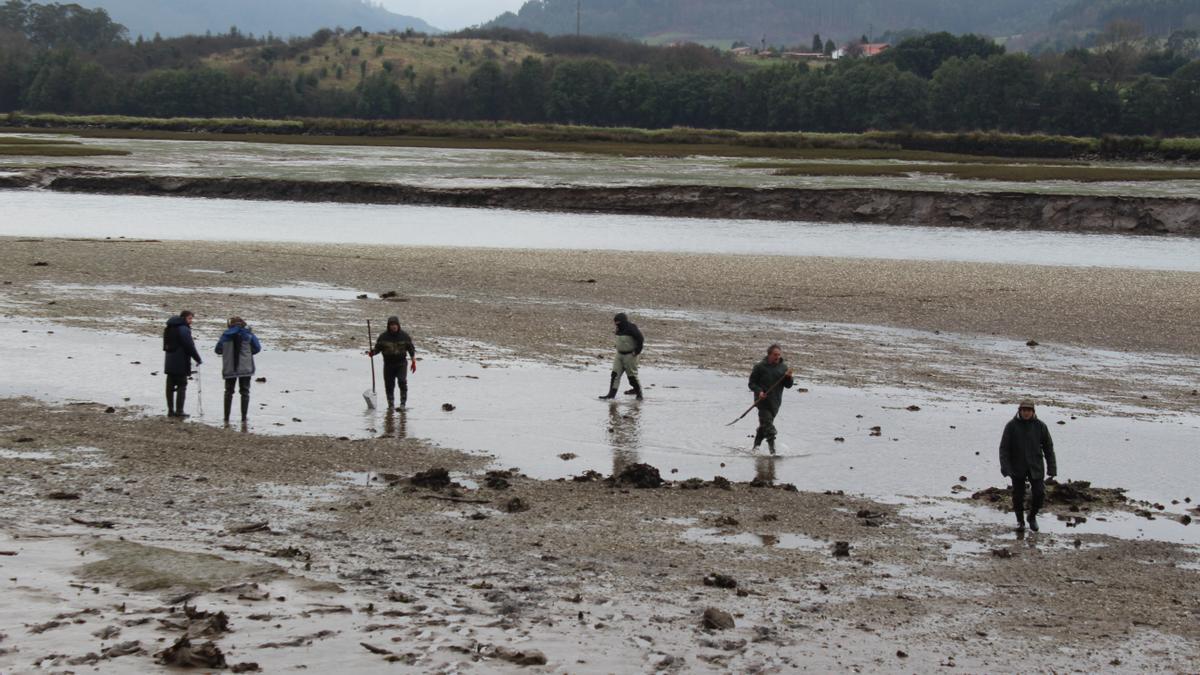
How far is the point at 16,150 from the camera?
81.2 meters

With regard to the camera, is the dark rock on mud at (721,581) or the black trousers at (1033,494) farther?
the black trousers at (1033,494)

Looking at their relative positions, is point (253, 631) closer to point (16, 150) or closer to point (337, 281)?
point (337, 281)

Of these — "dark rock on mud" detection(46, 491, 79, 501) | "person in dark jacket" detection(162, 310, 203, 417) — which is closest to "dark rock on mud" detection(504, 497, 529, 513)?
"dark rock on mud" detection(46, 491, 79, 501)

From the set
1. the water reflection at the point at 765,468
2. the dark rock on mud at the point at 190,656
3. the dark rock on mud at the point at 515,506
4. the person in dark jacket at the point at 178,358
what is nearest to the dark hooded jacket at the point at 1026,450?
the water reflection at the point at 765,468

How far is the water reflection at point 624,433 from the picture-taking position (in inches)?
658

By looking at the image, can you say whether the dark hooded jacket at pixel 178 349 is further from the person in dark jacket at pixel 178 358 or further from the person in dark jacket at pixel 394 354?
the person in dark jacket at pixel 394 354

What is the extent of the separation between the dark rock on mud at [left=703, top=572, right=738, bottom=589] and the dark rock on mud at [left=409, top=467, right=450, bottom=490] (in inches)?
156

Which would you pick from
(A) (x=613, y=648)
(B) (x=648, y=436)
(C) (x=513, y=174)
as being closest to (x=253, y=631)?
(A) (x=613, y=648)

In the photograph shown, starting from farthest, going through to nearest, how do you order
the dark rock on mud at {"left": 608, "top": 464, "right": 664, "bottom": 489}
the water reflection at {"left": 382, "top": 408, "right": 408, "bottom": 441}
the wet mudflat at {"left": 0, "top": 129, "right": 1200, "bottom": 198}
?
the wet mudflat at {"left": 0, "top": 129, "right": 1200, "bottom": 198} → the water reflection at {"left": 382, "top": 408, "right": 408, "bottom": 441} → the dark rock on mud at {"left": 608, "top": 464, "right": 664, "bottom": 489}

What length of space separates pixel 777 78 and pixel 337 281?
365 feet

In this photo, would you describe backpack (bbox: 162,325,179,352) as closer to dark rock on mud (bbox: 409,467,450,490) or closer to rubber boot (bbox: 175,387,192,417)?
rubber boot (bbox: 175,387,192,417)

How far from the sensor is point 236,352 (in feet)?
58.1

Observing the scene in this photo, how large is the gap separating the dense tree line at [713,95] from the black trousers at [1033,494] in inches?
4480

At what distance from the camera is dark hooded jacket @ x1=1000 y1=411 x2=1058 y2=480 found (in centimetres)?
1395
